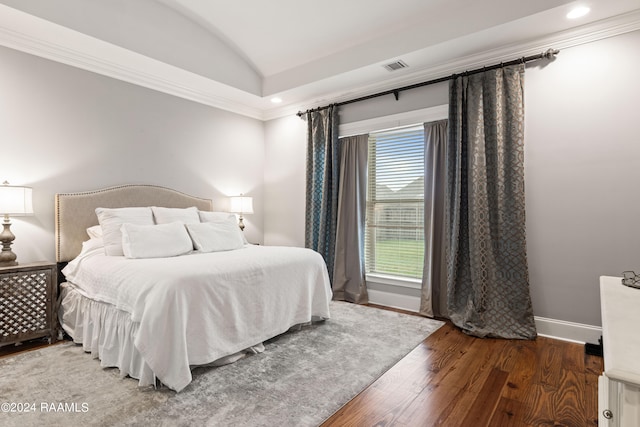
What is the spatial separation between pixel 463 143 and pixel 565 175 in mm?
878

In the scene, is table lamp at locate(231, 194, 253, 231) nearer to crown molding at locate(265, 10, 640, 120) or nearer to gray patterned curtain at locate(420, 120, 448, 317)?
crown molding at locate(265, 10, 640, 120)

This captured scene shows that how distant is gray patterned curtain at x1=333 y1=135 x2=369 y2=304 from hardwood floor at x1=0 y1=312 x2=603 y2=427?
4.76ft

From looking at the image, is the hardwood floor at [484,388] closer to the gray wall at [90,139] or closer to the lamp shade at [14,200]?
the lamp shade at [14,200]

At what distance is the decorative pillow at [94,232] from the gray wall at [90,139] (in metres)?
0.32

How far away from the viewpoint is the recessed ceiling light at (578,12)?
2516 mm

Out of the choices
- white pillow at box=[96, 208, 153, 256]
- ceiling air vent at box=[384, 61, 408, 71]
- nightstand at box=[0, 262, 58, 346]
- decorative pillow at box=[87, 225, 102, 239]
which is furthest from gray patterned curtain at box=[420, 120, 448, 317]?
nightstand at box=[0, 262, 58, 346]

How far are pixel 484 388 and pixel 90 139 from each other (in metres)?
3.96

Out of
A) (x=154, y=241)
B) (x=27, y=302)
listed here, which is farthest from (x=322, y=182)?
(x=27, y=302)

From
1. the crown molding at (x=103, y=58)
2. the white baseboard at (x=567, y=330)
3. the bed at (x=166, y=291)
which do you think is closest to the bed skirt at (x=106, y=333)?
the bed at (x=166, y=291)

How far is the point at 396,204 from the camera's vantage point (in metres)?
4.00

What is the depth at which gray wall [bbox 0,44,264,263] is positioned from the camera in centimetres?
294

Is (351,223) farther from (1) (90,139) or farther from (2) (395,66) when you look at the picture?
(1) (90,139)

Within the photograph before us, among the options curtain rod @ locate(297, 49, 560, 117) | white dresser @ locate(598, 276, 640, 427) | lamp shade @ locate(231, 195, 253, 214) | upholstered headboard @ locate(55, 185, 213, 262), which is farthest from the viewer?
lamp shade @ locate(231, 195, 253, 214)

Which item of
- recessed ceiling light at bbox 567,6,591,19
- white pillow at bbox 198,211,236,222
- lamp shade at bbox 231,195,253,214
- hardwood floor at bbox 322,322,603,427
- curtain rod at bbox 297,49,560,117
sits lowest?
hardwood floor at bbox 322,322,603,427
